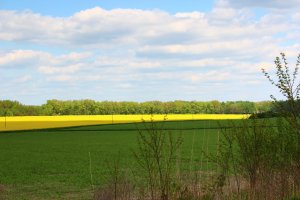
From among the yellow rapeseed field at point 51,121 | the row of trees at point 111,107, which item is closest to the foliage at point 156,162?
the yellow rapeseed field at point 51,121

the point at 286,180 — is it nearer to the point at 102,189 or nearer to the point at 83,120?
the point at 102,189

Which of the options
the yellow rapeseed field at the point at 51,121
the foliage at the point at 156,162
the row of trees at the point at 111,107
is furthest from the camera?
the row of trees at the point at 111,107

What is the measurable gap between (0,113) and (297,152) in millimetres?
95585

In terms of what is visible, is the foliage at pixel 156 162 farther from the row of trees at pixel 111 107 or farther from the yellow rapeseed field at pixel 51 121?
the row of trees at pixel 111 107

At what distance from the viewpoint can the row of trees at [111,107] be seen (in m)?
108

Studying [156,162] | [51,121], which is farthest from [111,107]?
[156,162]

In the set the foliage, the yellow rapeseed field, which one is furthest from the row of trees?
the foliage

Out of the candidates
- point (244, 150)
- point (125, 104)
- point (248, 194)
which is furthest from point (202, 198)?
point (125, 104)

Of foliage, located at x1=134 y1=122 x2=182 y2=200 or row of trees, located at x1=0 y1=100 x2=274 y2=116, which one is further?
row of trees, located at x1=0 y1=100 x2=274 y2=116

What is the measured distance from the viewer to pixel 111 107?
117875 mm

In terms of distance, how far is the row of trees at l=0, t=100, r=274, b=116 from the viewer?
108500mm

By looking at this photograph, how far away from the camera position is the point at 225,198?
35.6 ft

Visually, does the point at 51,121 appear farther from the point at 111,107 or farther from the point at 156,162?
the point at 156,162

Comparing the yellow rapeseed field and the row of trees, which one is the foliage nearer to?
the yellow rapeseed field
